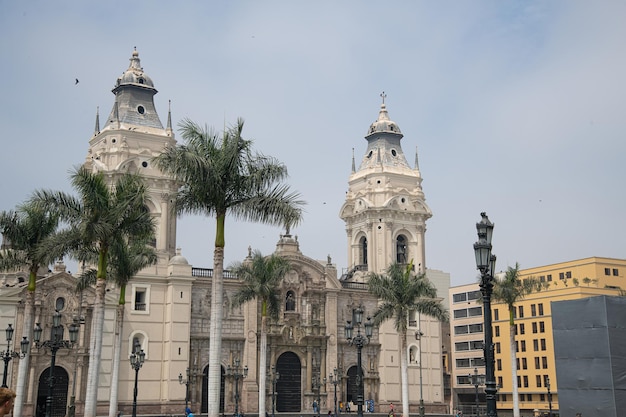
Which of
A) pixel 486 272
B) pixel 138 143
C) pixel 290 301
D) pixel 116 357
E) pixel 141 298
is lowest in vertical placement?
pixel 116 357

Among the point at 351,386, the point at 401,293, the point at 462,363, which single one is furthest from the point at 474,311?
the point at 401,293

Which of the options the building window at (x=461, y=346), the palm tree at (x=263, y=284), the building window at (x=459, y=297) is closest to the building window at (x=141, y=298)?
the palm tree at (x=263, y=284)

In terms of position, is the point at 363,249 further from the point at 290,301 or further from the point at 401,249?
the point at 290,301

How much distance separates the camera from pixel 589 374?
31.8 meters

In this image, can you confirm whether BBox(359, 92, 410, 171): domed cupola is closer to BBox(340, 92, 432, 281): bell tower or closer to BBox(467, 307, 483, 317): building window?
BBox(340, 92, 432, 281): bell tower

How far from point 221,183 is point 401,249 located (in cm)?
4573

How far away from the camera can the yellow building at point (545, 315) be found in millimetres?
71625

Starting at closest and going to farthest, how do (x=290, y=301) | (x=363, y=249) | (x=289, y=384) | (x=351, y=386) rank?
1. (x=289, y=384)
2. (x=290, y=301)
3. (x=351, y=386)
4. (x=363, y=249)

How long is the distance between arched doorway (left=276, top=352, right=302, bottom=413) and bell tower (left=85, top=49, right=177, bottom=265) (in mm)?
12318

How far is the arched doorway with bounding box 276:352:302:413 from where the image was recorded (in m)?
59.6

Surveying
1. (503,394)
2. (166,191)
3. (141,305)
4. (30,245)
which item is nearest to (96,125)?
(166,191)

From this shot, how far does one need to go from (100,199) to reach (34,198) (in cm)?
272

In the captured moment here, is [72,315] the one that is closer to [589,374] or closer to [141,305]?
[141,305]

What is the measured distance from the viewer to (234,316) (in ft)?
194
